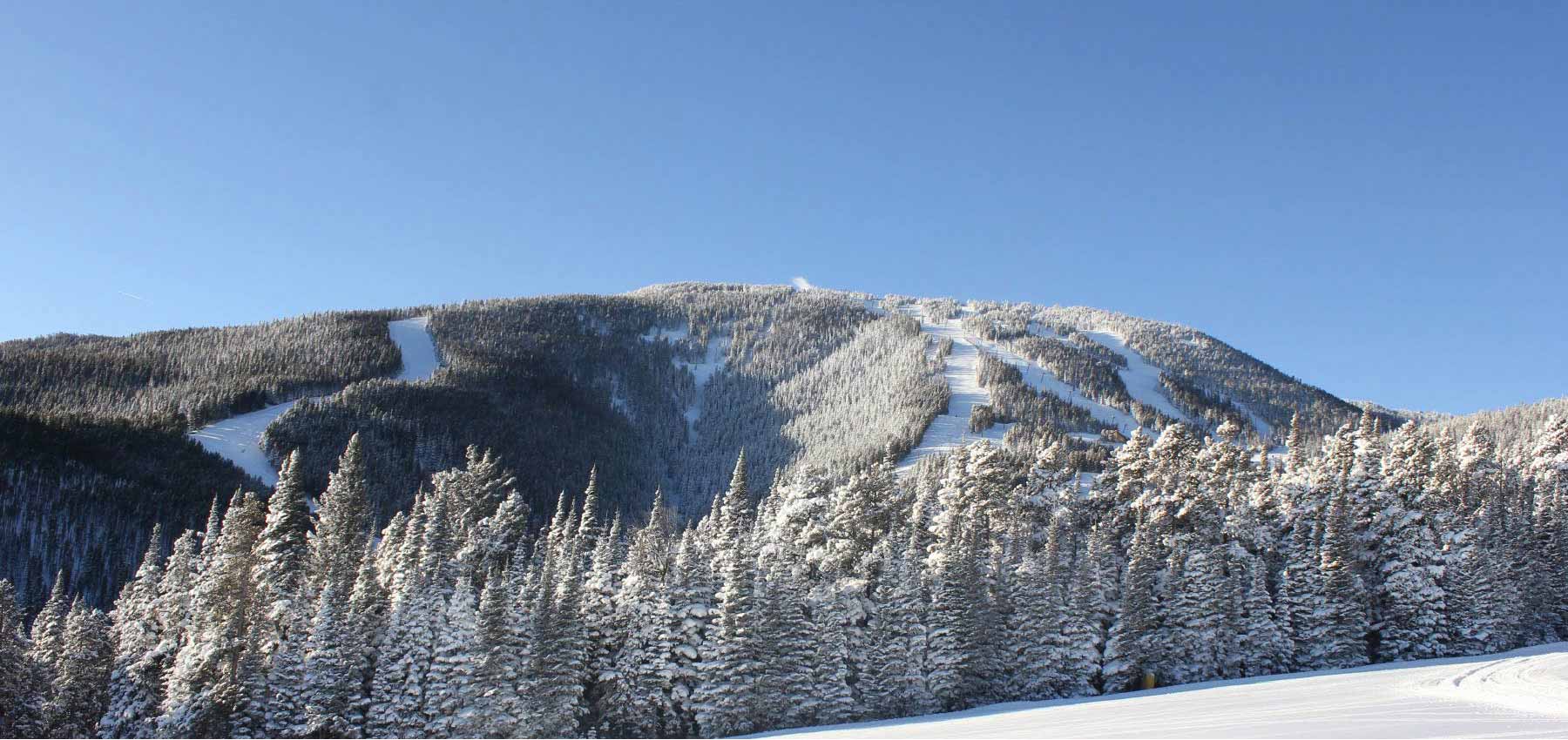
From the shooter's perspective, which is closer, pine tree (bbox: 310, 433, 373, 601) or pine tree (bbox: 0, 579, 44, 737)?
pine tree (bbox: 0, 579, 44, 737)

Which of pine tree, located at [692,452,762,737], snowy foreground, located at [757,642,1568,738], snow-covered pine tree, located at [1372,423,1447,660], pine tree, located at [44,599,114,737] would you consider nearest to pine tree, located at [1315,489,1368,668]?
snow-covered pine tree, located at [1372,423,1447,660]

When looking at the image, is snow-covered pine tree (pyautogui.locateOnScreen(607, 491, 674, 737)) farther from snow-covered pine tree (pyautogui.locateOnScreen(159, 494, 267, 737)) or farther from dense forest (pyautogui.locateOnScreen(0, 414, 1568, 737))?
snow-covered pine tree (pyautogui.locateOnScreen(159, 494, 267, 737))

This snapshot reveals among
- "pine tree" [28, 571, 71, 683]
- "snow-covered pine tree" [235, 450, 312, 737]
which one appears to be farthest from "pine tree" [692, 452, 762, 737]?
"pine tree" [28, 571, 71, 683]

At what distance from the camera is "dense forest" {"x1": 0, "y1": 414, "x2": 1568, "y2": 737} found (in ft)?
164

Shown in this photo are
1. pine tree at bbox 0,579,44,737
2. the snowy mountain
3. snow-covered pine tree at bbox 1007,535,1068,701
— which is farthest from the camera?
snow-covered pine tree at bbox 1007,535,1068,701

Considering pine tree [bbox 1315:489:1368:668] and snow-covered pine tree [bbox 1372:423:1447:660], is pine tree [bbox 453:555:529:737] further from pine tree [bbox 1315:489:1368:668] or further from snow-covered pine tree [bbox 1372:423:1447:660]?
snow-covered pine tree [bbox 1372:423:1447:660]

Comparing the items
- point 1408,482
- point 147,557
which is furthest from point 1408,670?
point 147,557

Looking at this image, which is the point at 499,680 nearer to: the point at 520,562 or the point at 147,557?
the point at 520,562

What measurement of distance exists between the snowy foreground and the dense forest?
1244 cm

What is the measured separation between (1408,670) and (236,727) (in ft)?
182

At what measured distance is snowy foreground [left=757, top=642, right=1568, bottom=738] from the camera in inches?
853

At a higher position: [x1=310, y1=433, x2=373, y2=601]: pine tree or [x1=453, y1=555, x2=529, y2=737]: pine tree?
[x1=310, y1=433, x2=373, y2=601]: pine tree

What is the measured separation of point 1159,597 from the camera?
61938mm

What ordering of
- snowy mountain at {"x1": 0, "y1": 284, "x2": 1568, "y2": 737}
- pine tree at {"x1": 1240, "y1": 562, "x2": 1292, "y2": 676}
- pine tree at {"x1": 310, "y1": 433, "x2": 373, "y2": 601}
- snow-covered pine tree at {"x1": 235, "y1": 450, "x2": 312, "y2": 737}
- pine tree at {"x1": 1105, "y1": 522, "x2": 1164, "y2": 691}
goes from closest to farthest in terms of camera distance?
snow-covered pine tree at {"x1": 235, "y1": 450, "x2": 312, "y2": 737}
snowy mountain at {"x1": 0, "y1": 284, "x2": 1568, "y2": 737}
pine tree at {"x1": 1105, "y1": 522, "x2": 1164, "y2": 691}
pine tree at {"x1": 310, "y1": 433, "x2": 373, "y2": 601}
pine tree at {"x1": 1240, "y1": 562, "x2": 1292, "y2": 676}
